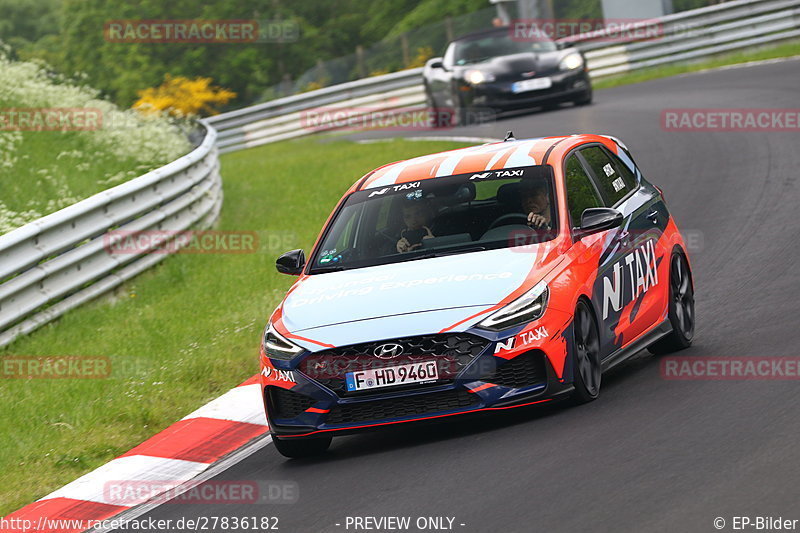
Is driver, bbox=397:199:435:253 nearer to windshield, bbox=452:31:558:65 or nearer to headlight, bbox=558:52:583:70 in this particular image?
headlight, bbox=558:52:583:70

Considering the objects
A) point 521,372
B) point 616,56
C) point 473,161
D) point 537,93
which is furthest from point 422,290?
point 616,56

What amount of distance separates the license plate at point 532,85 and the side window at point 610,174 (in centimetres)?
1501

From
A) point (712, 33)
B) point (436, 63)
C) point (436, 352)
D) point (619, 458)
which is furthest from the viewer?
point (712, 33)

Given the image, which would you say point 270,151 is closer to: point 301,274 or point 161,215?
point 161,215

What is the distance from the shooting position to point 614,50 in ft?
104

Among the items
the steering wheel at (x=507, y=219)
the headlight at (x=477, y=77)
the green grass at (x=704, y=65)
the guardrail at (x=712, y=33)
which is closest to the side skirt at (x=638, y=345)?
the steering wheel at (x=507, y=219)

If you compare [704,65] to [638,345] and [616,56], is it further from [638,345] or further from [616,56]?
[638,345]

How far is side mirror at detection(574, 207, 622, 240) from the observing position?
27.2 ft

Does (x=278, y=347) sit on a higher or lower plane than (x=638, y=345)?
higher

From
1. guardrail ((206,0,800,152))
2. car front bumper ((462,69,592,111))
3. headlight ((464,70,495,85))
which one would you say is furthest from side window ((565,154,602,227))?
guardrail ((206,0,800,152))

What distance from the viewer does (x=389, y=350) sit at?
750 cm

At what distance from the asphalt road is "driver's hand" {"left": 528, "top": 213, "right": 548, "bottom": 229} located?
108 cm

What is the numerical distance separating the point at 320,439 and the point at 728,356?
2658 mm

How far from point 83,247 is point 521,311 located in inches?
255
